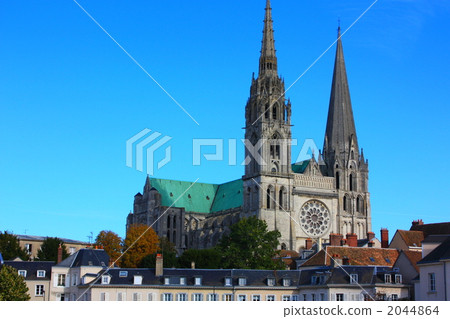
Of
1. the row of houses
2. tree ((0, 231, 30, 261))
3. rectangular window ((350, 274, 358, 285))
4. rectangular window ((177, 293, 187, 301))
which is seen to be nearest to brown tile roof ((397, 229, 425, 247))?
the row of houses

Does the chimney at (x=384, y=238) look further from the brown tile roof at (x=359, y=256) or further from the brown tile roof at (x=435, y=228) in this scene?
the brown tile roof at (x=359, y=256)

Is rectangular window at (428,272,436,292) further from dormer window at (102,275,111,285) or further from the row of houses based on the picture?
dormer window at (102,275,111,285)

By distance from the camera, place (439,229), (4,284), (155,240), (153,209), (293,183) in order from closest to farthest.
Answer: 1. (4,284)
2. (439,229)
3. (155,240)
4. (293,183)
5. (153,209)

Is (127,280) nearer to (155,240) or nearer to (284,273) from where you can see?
Answer: (284,273)

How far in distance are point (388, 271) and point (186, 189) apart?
80.3m

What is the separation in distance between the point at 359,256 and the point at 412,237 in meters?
11.5

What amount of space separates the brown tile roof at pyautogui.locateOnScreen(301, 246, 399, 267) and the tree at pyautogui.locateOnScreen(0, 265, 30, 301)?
23631 mm

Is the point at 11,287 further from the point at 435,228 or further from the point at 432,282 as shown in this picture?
the point at 435,228

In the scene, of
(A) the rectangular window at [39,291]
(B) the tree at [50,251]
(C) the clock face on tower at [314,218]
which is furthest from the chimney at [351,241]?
(A) the rectangular window at [39,291]

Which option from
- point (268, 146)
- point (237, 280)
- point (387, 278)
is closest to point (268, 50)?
point (268, 146)

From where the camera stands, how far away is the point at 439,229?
81.4 m

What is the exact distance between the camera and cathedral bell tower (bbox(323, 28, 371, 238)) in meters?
121

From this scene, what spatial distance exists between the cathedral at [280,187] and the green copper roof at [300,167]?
203mm
